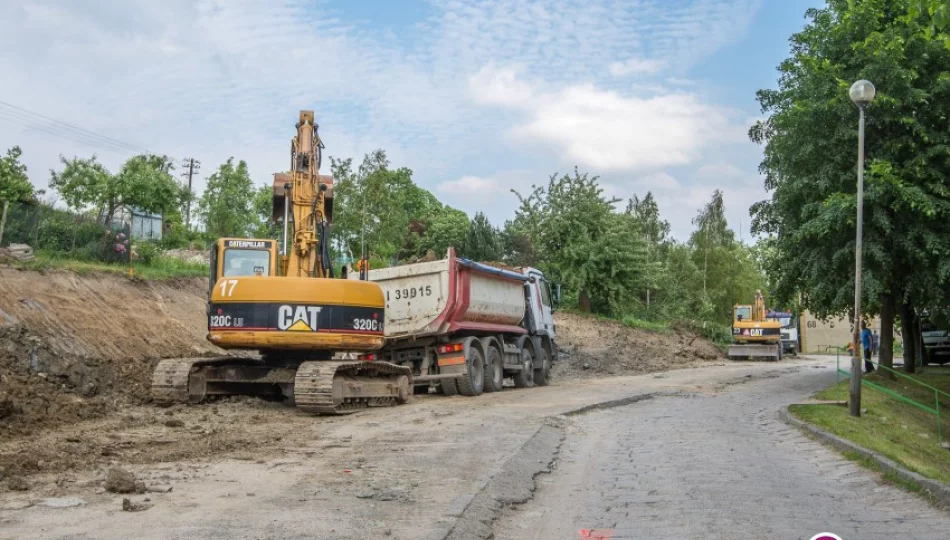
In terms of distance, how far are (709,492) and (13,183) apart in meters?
26.6

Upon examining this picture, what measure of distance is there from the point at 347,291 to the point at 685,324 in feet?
129

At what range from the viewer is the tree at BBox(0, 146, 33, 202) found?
89.6ft

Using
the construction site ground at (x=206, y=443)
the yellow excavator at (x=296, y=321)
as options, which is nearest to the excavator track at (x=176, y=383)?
the yellow excavator at (x=296, y=321)

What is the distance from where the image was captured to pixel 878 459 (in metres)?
10.5

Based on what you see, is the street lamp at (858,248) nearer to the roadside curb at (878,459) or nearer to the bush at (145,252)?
the roadside curb at (878,459)

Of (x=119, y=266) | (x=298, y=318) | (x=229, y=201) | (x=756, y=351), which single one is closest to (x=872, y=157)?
(x=298, y=318)

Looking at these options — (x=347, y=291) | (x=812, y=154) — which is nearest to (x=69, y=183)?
(x=347, y=291)

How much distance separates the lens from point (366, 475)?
889 cm

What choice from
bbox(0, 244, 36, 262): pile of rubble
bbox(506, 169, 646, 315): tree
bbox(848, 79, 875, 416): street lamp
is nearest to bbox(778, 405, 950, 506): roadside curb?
bbox(848, 79, 875, 416): street lamp

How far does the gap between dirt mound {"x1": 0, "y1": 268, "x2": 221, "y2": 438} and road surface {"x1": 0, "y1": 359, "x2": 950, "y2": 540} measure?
144 cm

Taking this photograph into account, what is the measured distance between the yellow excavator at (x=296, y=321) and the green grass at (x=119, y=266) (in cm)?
724

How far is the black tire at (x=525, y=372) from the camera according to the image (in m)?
23.2

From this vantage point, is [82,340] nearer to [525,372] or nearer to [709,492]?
[525,372]

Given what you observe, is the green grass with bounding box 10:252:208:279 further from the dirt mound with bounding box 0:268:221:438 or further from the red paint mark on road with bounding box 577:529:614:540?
the red paint mark on road with bounding box 577:529:614:540
